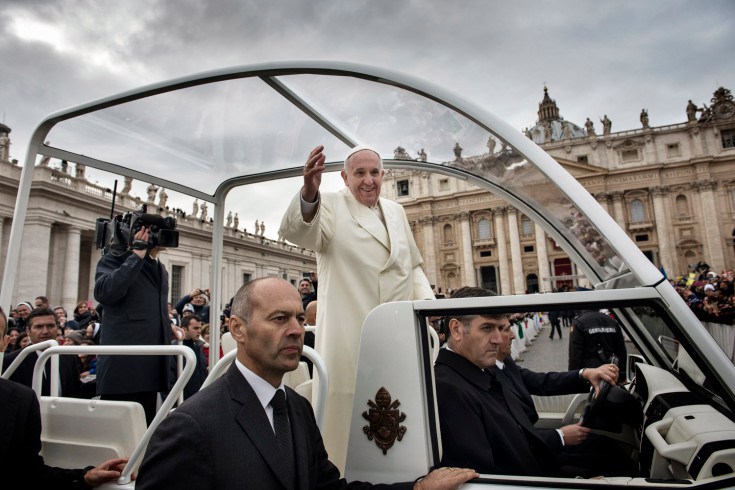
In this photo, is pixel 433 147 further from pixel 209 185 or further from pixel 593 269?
pixel 209 185

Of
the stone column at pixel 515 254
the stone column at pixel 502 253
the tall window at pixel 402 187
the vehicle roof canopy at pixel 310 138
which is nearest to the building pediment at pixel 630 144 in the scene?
the stone column at pixel 515 254

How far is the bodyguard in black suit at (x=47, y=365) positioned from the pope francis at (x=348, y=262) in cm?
239

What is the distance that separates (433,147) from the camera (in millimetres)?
2766

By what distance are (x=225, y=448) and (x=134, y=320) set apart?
2349 mm

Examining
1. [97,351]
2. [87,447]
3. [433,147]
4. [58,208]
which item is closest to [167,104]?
[97,351]

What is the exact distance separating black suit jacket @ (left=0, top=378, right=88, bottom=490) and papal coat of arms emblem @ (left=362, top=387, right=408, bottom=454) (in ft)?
4.90

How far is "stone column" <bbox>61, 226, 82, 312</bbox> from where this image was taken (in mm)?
26312

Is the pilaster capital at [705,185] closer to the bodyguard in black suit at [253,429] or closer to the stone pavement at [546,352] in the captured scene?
the stone pavement at [546,352]

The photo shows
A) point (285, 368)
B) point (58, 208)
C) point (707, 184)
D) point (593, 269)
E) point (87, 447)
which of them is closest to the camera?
point (285, 368)

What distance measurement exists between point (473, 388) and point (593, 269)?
111 cm

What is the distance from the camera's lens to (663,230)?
54875 mm

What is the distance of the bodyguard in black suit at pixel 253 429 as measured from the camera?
1.35 m

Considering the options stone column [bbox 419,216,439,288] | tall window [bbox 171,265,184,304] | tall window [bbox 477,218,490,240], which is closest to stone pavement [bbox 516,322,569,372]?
tall window [bbox 171,265,184,304]

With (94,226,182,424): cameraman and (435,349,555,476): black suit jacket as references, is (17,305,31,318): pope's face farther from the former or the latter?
(435,349,555,476): black suit jacket
